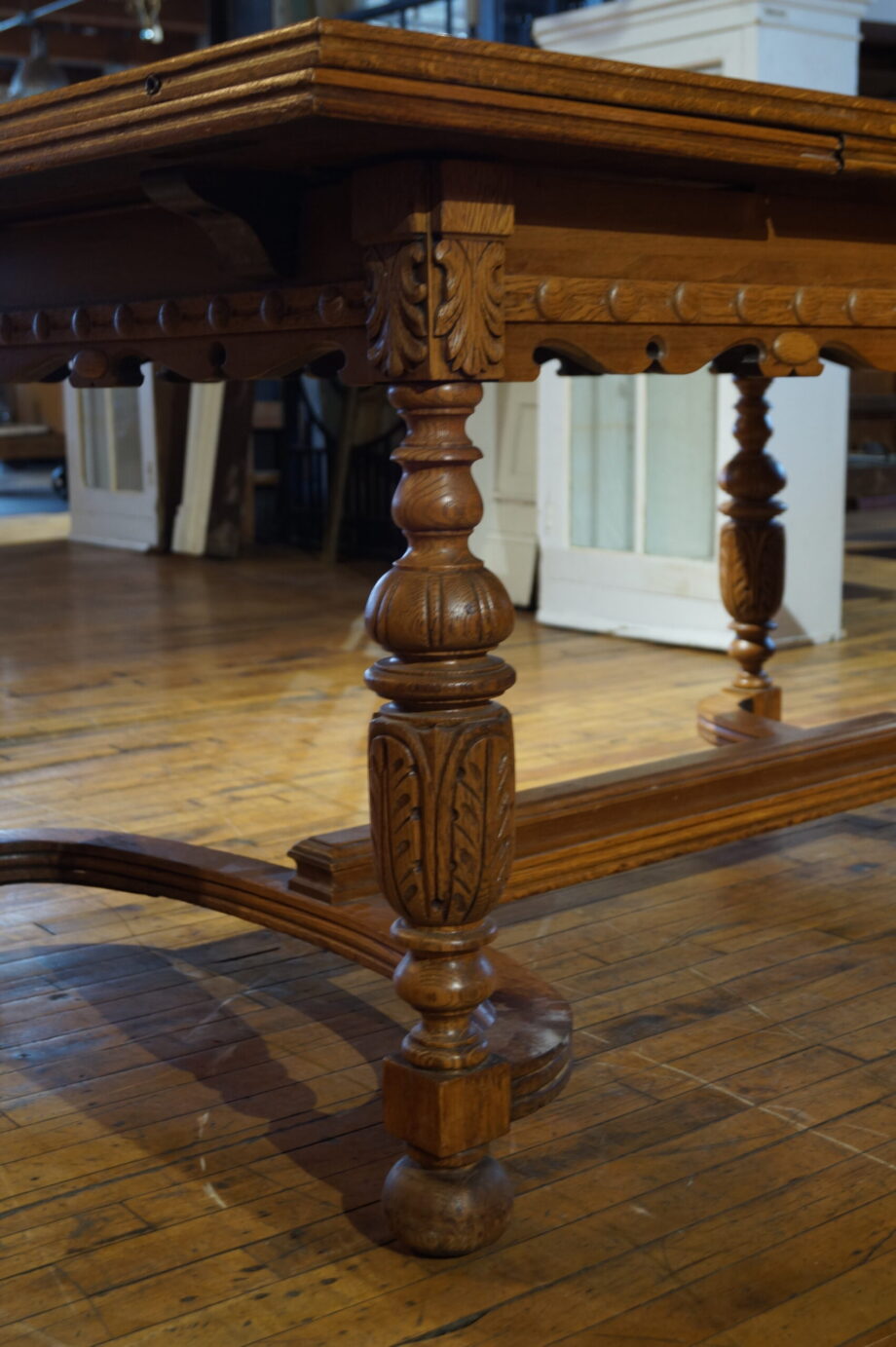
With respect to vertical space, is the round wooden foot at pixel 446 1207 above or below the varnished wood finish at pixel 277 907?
below

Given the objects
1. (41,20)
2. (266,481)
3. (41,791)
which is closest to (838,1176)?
(41,791)

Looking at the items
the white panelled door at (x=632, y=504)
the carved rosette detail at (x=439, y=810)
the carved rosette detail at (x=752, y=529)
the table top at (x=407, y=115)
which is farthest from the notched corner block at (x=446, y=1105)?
the white panelled door at (x=632, y=504)

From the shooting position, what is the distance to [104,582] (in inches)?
254

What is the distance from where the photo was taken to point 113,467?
25.4 ft

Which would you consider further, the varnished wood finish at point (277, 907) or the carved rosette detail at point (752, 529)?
the carved rosette detail at point (752, 529)

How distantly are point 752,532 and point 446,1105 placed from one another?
1885mm

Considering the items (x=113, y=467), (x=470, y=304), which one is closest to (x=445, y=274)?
(x=470, y=304)

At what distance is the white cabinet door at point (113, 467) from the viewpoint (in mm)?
7465

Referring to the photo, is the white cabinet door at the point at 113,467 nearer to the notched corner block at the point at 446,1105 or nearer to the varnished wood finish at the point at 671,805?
the varnished wood finish at the point at 671,805

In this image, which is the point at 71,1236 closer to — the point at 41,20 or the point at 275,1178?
the point at 275,1178

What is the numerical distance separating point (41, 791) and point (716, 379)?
2.44 metres

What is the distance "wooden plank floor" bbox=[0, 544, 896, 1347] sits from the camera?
1.33 meters

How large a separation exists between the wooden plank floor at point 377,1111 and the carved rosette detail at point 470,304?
78cm

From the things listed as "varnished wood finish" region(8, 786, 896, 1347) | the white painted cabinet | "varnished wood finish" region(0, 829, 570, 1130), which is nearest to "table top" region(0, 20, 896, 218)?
"varnished wood finish" region(0, 829, 570, 1130)
